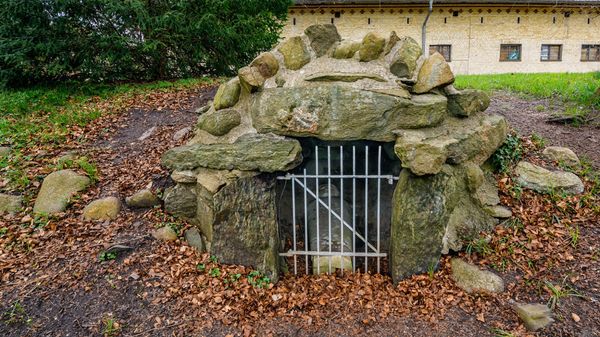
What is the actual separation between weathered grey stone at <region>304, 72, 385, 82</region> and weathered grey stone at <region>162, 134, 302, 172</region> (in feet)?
2.09

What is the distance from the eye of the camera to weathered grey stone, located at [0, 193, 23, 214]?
415 centimetres

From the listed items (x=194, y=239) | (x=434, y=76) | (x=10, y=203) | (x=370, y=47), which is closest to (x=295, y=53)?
(x=370, y=47)

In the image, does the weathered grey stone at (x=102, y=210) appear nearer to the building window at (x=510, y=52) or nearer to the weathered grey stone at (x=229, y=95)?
the weathered grey stone at (x=229, y=95)

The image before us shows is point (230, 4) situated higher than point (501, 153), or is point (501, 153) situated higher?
point (230, 4)

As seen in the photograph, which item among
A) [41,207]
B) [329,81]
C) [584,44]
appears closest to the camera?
[329,81]

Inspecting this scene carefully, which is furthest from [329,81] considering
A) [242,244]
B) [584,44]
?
[584,44]

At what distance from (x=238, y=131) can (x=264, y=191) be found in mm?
675

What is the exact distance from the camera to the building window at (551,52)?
19.5m

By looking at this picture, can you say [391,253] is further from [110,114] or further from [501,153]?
[110,114]

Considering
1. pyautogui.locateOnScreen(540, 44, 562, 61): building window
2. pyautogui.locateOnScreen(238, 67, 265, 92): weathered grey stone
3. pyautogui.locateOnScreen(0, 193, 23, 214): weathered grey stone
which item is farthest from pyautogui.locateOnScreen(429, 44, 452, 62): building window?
pyautogui.locateOnScreen(0, 193, 23, 214): weathered grey stone

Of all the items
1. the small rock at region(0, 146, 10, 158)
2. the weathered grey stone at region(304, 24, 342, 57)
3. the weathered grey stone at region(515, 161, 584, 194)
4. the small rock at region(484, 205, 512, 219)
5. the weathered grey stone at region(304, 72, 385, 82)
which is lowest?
the small rock at region(484, 205, 512, 219)

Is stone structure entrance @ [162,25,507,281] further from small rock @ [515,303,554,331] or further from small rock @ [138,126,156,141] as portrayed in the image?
small rock @ [138,126,156,141]

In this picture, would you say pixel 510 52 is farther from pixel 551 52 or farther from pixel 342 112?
pixel 342 112

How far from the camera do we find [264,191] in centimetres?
375
